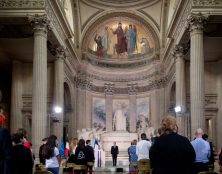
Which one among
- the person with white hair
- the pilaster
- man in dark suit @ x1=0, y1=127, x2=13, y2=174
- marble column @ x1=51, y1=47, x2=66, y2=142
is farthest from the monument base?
man in dark suit @ x1=0, y1=127, x2=13, y2=174

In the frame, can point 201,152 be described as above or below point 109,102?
below

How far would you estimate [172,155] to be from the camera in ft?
16.5

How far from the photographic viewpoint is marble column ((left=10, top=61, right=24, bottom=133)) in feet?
84.8

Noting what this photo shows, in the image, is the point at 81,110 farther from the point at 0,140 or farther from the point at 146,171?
the point at 0,140

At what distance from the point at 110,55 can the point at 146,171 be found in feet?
86.6

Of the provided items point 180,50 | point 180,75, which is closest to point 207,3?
point 180,50

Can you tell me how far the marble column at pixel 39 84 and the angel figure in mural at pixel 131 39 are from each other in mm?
18791

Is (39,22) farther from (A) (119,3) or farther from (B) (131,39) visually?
(B) (131,39)

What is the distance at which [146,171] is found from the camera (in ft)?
42.3

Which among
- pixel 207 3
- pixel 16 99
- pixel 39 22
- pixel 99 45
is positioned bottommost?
pixel 16 99

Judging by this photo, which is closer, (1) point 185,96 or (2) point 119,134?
(1) point 185,96

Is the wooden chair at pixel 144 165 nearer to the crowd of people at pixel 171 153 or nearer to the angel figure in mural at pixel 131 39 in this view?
the crowd of people at pixel 171 153

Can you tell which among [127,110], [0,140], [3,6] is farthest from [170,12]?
[0,140]

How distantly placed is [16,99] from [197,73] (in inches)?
468
